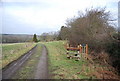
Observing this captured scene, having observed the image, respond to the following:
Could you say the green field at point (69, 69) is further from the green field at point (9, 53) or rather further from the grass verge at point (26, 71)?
the green field at point (9, 53)

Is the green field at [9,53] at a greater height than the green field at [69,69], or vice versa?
the green field at [9,53]

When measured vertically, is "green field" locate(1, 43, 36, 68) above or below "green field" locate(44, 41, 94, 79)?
above

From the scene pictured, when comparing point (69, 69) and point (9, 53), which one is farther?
point (9, 53)

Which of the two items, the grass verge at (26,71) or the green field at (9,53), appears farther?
the green field at (9,53)

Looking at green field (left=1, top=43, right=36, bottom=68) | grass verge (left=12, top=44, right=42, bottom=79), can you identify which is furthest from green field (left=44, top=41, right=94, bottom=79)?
green field (left=1, top=43, right=36, bottom=68)

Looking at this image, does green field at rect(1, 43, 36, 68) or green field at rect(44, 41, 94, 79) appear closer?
green field at rect(44, 41, 94, 79)

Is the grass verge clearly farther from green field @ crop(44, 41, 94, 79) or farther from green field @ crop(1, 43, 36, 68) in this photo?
green field @ crop(1, 43, 36, 68)

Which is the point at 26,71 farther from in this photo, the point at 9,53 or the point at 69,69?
the point at 9,53

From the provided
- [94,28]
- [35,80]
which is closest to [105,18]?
[94,28]

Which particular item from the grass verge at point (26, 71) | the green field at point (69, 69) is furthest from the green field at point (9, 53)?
the green field at point (69, 69)

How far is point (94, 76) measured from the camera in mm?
5430

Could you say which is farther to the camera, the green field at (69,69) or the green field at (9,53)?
the green field at (9,53)

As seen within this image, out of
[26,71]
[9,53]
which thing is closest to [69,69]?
[26,71]

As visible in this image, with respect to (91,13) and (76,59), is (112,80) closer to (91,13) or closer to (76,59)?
(76,59)
